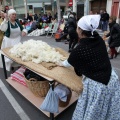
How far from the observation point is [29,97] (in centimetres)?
273

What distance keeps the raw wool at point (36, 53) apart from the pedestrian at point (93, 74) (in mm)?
749

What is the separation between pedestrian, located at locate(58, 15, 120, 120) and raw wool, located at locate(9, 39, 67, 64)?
75 centimetres

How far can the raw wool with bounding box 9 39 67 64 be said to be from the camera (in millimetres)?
2396

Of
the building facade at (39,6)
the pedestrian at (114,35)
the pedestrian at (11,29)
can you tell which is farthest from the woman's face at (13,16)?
the building facade at (39,6)

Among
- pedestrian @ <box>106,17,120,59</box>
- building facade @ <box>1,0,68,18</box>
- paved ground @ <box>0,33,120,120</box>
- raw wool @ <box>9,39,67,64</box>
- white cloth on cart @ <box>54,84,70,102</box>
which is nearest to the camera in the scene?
white cloth on cart @ <box>54,84,70,102</box>

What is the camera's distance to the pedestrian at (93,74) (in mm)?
1616

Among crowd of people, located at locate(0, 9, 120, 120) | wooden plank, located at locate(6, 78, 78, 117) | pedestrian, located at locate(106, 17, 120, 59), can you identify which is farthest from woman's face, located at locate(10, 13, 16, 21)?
pedestrian, located at locate(106, 17, 120, 59)

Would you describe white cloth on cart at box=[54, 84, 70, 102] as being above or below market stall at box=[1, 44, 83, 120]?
below

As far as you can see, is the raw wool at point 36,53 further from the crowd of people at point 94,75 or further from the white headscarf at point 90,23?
the white headscarf at point 90,23

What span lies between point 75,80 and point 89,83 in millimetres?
241

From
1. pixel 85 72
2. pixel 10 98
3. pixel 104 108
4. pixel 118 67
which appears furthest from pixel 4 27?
pixel 118 67

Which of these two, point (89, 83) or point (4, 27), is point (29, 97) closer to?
point (89, 83)

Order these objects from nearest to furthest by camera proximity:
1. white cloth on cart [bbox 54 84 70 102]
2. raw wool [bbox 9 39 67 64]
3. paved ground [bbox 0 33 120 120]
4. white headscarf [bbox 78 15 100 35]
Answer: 1. white headscarf [bbox 78 15 100 35]
2. white cloth on cart [bbox 54 84 70 102]
3. raw wool [bbox 9 39 67 64]
4. paved ground [bbox 0 33 120 120]

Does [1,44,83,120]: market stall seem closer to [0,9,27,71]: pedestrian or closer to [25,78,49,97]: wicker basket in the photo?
[25,78,49,97]: wicker basket
